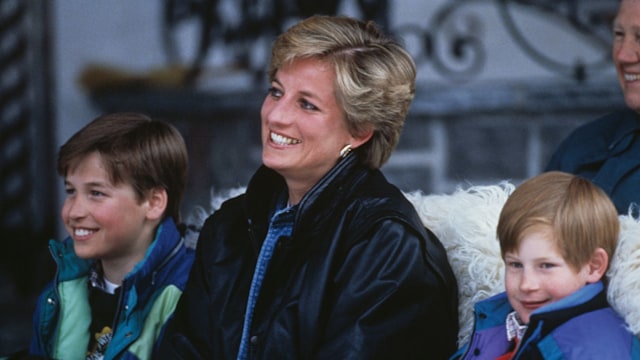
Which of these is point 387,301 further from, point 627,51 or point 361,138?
point 627,51

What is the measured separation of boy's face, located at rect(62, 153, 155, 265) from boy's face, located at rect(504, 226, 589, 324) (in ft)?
4.22

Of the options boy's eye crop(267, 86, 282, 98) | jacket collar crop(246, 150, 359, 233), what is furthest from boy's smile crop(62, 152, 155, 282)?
boy's eye crop(267, 86, 282, 98)

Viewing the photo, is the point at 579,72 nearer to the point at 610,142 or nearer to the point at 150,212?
the point at 610,142

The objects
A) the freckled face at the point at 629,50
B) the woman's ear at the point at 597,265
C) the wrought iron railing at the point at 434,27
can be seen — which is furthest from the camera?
the wrought iron railing at the point at 434,27

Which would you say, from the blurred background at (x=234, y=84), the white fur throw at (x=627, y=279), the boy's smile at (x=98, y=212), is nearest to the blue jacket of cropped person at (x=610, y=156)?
the white fur throw at (x=627, y=279)

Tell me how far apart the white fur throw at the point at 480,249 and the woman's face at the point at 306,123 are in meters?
0.38

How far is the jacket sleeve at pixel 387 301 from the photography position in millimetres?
2469

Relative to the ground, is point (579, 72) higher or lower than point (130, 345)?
higher

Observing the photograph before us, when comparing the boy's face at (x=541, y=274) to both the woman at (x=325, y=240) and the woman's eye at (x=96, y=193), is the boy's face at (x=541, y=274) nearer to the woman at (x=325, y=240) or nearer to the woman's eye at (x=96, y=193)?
the woman at (x=325, y=240)

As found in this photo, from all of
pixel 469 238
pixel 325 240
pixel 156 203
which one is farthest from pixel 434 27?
pixel 325 240

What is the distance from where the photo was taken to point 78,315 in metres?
3.12

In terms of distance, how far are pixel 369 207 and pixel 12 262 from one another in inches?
160

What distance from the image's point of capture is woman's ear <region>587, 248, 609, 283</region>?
235 cm

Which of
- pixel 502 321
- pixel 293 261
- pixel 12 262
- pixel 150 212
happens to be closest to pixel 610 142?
pixel 502 321
